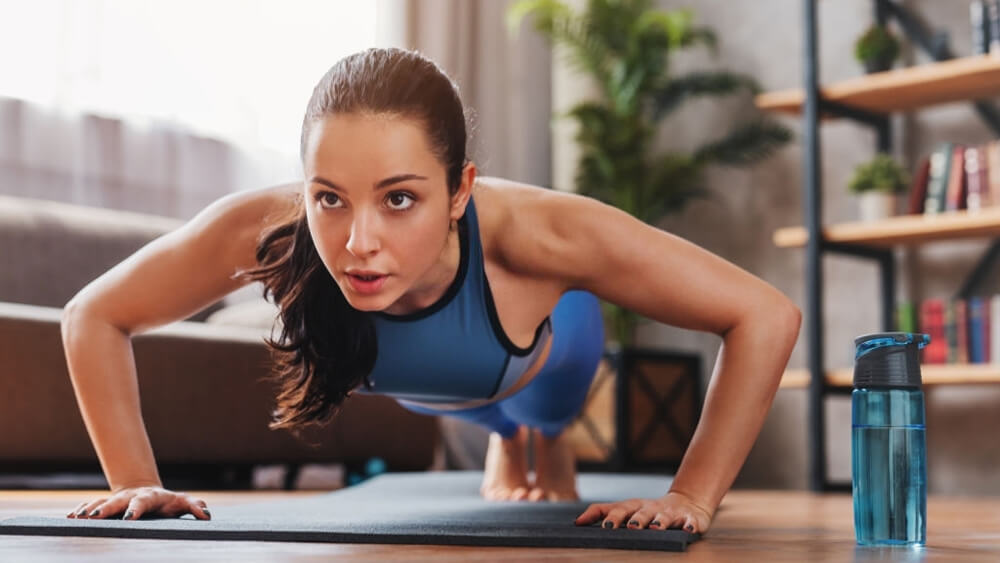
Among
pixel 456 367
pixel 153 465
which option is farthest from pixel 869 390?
pixel 153 465

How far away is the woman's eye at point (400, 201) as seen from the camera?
1.17 m

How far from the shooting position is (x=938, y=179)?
328 centimetres

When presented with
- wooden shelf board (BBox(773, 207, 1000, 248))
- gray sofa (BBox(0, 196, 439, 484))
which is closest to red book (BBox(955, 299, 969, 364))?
wooden shelf board (BBox(773, 207, 1000, 248))

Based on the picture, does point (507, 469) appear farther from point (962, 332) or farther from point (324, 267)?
point (962, 332)

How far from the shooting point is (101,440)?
4.52 feet

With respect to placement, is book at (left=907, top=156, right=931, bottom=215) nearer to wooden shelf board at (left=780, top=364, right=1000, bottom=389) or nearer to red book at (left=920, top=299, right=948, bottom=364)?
red book at (left=920, top=299, right=948, bottom=364)

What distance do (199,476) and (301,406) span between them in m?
1.67

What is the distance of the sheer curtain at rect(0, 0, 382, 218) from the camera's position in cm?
308

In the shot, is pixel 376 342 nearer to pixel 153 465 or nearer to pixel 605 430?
pixel 153 465

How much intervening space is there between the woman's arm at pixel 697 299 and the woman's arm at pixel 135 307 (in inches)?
13.5

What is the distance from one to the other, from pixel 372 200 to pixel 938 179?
2.54 metres

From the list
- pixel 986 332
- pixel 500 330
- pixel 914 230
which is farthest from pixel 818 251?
pixel 500 330

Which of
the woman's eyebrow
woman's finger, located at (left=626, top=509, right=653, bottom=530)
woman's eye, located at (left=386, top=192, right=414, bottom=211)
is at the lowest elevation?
woman's finger, located at (left=626, top=509, right=653, bottom=530)

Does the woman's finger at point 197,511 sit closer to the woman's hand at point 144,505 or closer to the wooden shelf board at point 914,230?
the woman's hand at point 144,505
